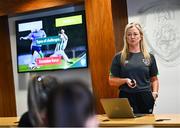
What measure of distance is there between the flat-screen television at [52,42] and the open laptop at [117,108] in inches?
94.7

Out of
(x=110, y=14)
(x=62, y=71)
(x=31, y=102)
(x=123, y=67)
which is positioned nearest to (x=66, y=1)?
(x=110, y=14)

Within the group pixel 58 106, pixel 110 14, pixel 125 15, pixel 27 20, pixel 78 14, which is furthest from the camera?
pixel 27 20

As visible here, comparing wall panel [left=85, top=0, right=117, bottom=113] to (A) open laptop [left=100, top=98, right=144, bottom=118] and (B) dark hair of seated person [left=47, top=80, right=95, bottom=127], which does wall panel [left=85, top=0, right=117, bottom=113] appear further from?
(B) dark hair of seated person [left=47, top=80, right=95, bottom=127]

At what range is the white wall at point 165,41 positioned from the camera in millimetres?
4695

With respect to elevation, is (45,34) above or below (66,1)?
below

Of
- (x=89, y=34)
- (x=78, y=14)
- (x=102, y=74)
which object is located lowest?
(x=102, y=74)

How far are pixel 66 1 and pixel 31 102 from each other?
4044mm

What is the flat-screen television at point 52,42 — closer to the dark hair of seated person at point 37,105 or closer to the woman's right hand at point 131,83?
the woman's right hand at point 131,83

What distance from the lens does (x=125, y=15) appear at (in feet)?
16.1

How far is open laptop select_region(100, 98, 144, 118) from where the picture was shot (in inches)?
106

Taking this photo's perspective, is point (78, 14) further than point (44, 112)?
Yes

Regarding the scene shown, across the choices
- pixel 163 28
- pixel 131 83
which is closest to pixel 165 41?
pixel 163 28

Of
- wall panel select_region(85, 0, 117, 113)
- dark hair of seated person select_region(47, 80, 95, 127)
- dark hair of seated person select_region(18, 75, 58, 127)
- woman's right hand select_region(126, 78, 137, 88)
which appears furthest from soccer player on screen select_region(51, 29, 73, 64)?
dark hair of seated person select_region(47, 80, 95, 127)

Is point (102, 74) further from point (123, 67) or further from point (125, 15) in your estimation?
point (123, 67)
